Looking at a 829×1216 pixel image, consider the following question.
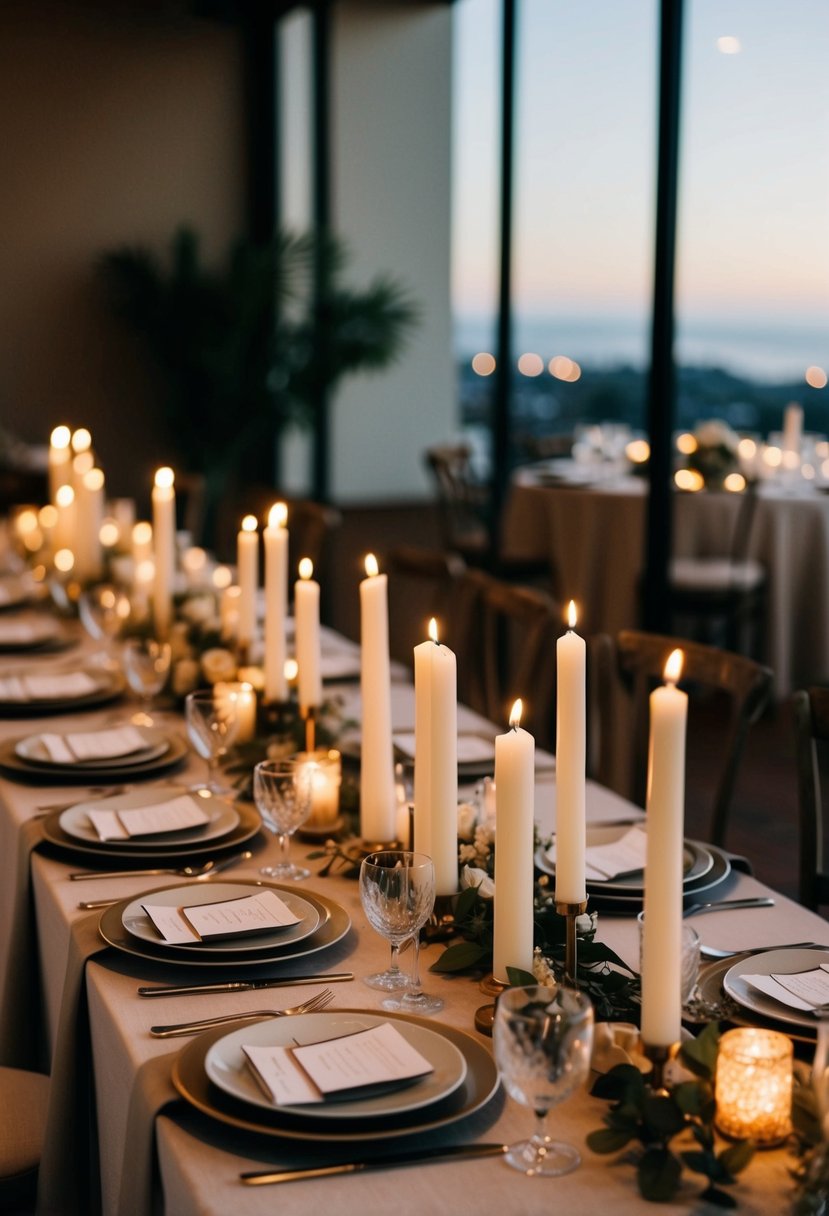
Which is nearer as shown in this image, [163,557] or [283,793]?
[283,793]

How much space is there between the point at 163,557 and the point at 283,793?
4.04 ft

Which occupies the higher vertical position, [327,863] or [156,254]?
[156,254]

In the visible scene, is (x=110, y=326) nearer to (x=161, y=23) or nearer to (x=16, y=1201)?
(x=161, y=23)

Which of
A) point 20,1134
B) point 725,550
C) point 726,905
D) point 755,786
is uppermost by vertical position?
point 726,905

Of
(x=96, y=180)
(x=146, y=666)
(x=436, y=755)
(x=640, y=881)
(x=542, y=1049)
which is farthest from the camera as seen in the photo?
(x=96, y=180)

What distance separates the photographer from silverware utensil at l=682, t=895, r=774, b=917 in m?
1.65

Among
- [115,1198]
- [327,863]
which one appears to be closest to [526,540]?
[327,863]

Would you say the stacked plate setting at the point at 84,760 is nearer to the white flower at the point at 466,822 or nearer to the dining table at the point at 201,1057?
the dining table at the point at 201,1057

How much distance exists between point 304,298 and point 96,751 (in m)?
5.75

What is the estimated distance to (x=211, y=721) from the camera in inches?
78.2

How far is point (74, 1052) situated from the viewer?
1.48 meters

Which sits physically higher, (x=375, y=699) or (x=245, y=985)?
(x=375, y=699)

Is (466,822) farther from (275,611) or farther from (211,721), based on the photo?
(275,611)

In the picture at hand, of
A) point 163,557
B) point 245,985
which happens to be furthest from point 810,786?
point 163,557
